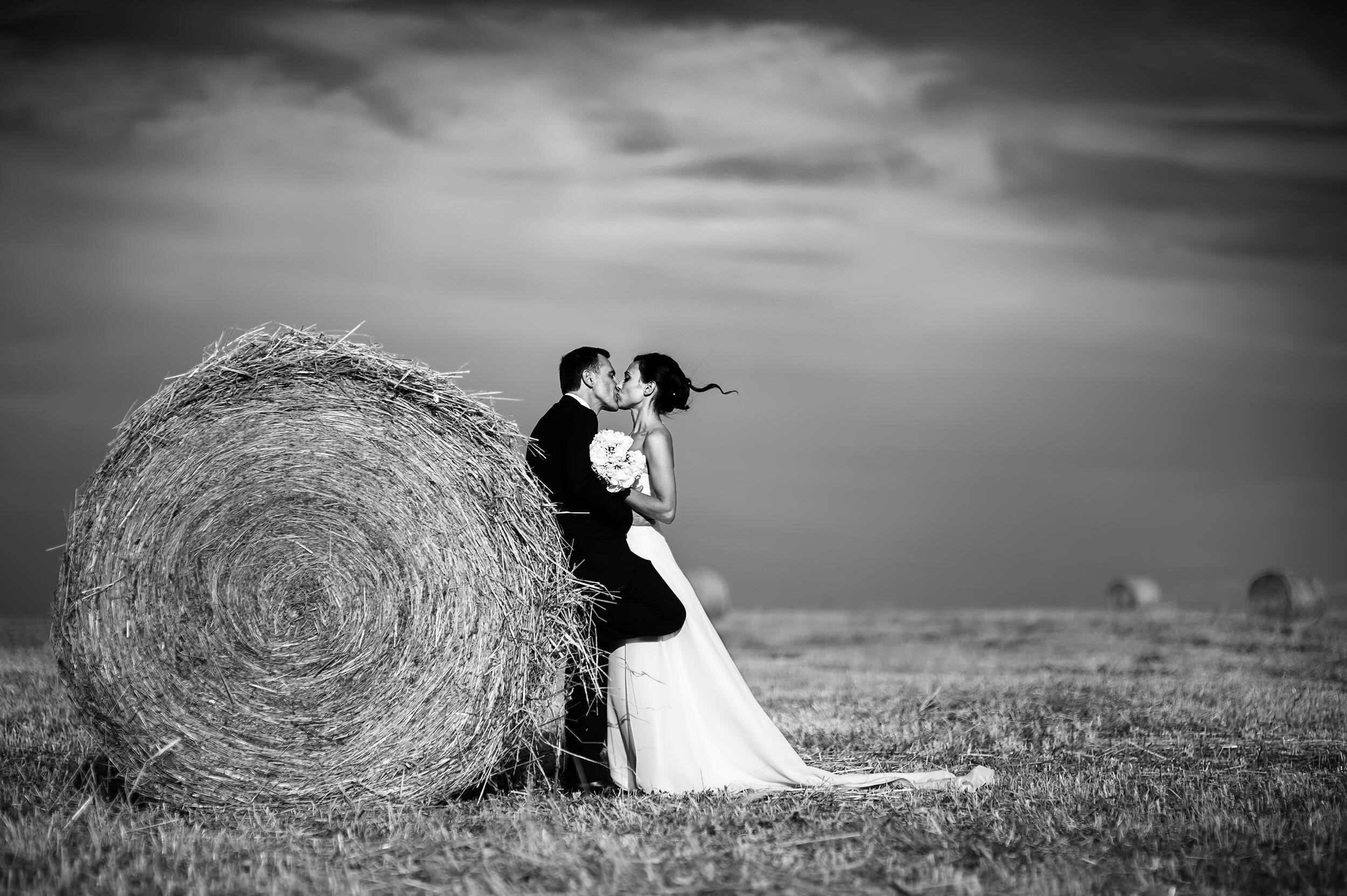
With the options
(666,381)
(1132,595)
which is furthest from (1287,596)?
(666,381)

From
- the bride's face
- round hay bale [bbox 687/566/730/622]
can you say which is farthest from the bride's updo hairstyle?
round hay bale [bbox 687/566/730/622]

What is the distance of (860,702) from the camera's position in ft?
35.5

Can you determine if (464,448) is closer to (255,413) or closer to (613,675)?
(255,413)

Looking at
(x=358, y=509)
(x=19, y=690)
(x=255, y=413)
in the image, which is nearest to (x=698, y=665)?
(x=358, y=509)

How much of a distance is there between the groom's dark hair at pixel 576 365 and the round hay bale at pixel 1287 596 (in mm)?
22482

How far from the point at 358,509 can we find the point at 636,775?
7.29 ft

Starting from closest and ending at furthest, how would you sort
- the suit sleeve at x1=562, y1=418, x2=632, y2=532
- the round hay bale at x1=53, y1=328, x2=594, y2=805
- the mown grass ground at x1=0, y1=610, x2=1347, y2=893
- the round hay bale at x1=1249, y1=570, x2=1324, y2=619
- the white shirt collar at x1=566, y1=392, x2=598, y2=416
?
the mown grass ground at x1=0, y1=610, x2=1347, y2=893 < the round hay bale at x1=53, y1=328, x2=594, y2=805 < the suit sleeve at x1=562, y1=418, x2=632, y2=532 < the white shirt collar at x1=566, y1=392, x2=598, y2=416 < the round hay bale at x1=1249, y1=570, x2=1324, y2=619

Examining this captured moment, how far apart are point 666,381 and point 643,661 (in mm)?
1672

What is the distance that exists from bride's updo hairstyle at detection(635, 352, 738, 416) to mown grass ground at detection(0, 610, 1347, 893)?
7.54 feet

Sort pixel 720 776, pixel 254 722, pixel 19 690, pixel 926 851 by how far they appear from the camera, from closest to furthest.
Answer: pixel 926 851 < pixel 254 722 < pixel 720 776 < pixel 19 690

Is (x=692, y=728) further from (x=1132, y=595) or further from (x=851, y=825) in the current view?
(x=1132, y=595)

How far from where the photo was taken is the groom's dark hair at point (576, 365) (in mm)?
7039

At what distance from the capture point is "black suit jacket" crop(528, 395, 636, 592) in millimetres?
6688

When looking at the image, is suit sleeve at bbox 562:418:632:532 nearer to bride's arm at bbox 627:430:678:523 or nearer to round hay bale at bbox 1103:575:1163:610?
bride's arm at bbox 627:430:678:523
